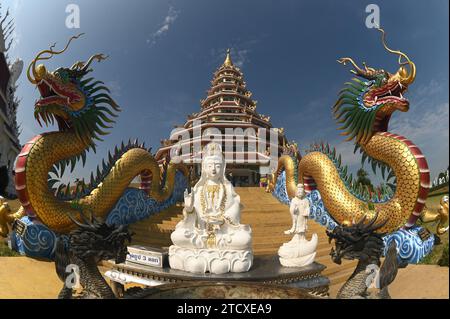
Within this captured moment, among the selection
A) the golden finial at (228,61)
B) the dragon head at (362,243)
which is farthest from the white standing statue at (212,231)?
the golden finial at (228,61)

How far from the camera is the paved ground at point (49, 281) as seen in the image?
12.3 feet

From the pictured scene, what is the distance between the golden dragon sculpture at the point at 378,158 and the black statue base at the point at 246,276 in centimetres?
216

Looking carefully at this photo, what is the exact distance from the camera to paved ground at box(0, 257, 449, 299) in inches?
147

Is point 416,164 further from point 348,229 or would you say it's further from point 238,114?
point 238,114

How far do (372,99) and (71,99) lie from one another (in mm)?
7798

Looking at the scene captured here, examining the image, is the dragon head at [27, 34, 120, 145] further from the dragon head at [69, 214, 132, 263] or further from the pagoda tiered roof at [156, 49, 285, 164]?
the pagoda tiered roof at [156, 49, 285, 164]

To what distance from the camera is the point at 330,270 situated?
5520mm

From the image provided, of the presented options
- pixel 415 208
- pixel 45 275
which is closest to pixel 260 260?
pixel 415 208

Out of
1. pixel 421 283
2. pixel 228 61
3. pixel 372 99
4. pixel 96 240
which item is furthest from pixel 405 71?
pixel 228 61

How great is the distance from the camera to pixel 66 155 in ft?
20.3

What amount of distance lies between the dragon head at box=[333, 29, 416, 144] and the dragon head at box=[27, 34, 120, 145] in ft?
21.8

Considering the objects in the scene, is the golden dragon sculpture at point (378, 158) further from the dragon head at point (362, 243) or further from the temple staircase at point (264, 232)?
the dragon head at point (362, 243)

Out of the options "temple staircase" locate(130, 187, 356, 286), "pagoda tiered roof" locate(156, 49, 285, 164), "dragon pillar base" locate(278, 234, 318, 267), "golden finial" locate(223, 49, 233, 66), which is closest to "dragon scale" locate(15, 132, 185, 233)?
"temple staircase" locate(130, 187, 356, 286)

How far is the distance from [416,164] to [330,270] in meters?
3.05
